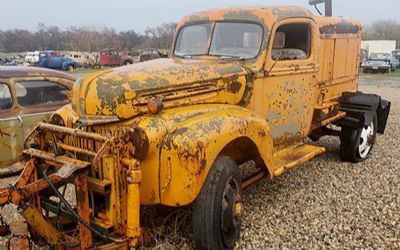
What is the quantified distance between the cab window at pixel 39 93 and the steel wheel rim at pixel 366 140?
4701mm

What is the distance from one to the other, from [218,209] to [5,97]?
392 centimetres

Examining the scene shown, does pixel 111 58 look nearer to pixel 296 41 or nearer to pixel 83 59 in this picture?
pixel 83 59

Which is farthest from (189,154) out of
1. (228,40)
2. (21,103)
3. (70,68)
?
(70,68)

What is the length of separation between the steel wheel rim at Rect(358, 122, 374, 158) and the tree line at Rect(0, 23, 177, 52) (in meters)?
36.7

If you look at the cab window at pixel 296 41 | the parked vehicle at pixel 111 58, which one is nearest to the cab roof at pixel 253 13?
the cab window at pixel 296 41

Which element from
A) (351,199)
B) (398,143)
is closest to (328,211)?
(351,199)

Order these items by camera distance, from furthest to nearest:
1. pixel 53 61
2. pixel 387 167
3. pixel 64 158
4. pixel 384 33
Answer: pixel 384 33 → pixel 53 61 → pixel 387 167 → pixel 64 158

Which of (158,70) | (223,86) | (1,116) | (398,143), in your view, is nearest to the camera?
(158,70)

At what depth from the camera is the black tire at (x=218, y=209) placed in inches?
134

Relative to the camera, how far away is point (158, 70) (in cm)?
382

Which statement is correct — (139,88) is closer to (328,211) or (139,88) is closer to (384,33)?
(328,211)

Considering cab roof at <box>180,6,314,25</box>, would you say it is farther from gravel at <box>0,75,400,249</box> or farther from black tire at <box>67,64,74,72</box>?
black tire at <box>67,64,74,72</box>

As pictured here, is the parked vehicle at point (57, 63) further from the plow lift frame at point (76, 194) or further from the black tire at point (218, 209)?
the black tire at point (218, 209)

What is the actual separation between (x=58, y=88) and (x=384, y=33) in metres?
85.3
